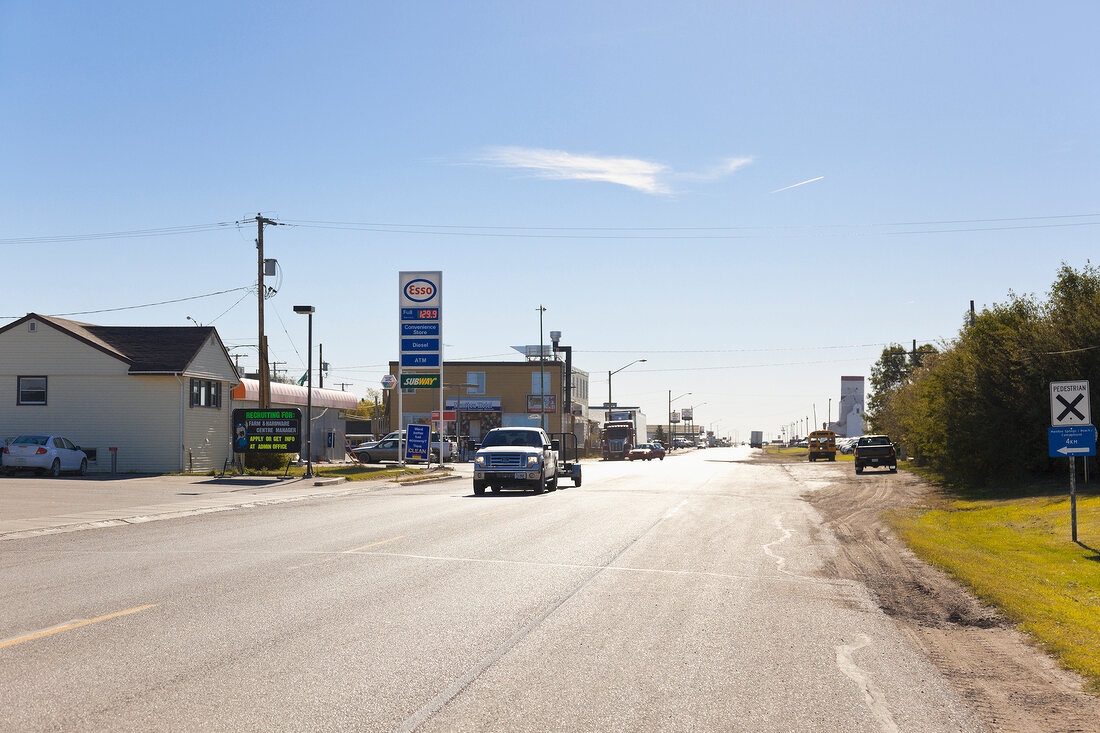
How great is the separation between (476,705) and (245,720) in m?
1.42

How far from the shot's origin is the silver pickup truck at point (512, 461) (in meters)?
30.6

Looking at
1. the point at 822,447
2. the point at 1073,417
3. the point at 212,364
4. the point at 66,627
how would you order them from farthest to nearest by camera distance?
the point at 822,447 < the point at 212,364 < the point at 1073,417 < the point at 66,627

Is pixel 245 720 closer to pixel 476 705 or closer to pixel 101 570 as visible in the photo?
pixel 476 705

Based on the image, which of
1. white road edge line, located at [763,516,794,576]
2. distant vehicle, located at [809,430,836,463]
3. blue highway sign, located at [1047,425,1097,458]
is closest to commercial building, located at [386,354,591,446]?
distant vehicle, located at [809,430,836,463]

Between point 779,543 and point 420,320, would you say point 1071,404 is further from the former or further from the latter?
point 420,320

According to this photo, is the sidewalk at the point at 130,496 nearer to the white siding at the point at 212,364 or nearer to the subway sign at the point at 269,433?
the subway sign at the point at 269,433

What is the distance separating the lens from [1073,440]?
18.4 metres

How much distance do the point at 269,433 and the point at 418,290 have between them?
12079mm

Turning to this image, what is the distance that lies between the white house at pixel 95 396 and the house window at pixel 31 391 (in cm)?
4

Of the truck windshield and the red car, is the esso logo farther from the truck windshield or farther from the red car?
the red car

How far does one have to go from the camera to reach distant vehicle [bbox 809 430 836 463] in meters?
79.5

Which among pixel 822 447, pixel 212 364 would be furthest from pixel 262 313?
pixel 822 447

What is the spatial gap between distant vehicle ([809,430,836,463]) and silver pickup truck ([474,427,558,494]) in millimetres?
51735

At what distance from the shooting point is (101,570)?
40.7 ft
